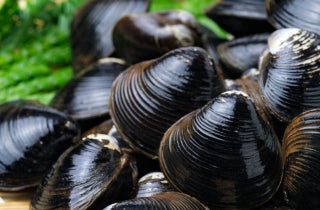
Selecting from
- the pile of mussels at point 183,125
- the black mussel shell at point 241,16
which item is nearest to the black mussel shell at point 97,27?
the pile of mussels at point 183,125

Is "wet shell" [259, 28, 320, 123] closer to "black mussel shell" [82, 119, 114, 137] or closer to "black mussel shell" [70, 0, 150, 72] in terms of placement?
"black mussel shell" [82, 119, 114, 137]

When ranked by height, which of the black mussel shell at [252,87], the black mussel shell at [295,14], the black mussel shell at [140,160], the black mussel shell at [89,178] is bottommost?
the black mussel shell at [140,160]

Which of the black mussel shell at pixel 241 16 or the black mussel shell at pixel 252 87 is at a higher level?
the black mussel shell at pixel 241 16

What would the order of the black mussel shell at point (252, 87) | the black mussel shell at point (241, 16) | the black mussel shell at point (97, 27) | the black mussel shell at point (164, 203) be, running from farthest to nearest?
the black mussel shell at point (97, 27)
the black mussel shell at point (241, 16)
the black mussel shell at point (252, 87)
the black mussel shell at point (164, 203)

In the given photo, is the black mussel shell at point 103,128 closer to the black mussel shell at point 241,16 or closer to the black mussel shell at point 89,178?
the black mussel shell at point 89,178

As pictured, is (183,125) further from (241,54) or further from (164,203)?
(241,54)

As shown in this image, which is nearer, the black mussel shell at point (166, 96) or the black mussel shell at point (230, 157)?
the black mussel shell at point (230, 157)

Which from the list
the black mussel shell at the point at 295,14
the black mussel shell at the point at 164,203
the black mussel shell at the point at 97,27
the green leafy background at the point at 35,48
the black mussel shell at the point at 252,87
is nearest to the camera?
the black mussel shell at the point at 164,203
